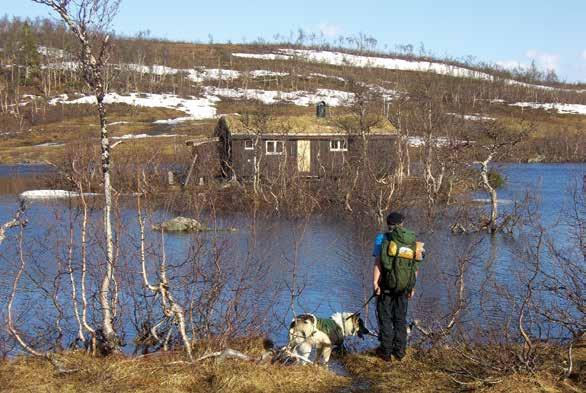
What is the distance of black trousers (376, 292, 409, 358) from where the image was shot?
778 cm

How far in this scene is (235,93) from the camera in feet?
355

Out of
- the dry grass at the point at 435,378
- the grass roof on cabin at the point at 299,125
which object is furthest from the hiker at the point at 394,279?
the grass roof on cabin at the point at 299,125

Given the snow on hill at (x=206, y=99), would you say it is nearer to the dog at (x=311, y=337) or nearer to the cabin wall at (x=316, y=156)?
the cabin wall at (x=316, y=156)

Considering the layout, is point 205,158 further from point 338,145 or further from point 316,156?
point 338,145

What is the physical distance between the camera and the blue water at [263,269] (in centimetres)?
873

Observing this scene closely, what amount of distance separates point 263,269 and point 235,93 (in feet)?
308

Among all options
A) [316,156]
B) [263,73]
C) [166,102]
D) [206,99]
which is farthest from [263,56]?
[316,156]

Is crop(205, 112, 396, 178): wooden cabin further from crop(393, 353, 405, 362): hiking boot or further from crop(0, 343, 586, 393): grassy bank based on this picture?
crop(0, 343, 586, 393): grassy bank

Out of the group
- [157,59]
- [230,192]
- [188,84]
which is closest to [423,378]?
[230,192]

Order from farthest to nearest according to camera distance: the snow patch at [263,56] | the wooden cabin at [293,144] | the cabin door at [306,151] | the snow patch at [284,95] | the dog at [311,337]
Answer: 1. the snow patch at [263,56]
2. the snow patch at [284,95]
3. the cabin door at [306,151]
4. the wooden cabin at [293,144]
5. the dog at [311,337]

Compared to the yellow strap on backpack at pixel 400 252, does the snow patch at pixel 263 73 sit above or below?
above

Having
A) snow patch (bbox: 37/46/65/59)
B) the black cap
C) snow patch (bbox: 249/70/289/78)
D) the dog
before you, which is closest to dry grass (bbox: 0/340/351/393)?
the dog

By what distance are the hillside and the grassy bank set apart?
3449 centimetres

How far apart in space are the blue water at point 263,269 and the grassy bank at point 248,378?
3.71 ft
